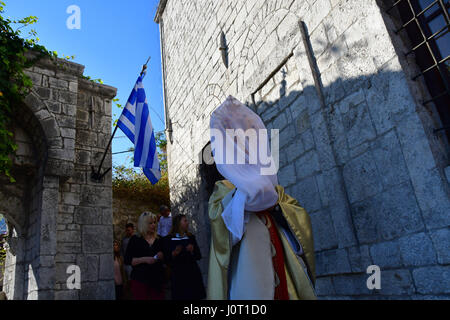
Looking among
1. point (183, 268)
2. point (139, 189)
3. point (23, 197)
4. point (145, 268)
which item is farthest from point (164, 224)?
point (139, 189)

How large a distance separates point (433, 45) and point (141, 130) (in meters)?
3.89

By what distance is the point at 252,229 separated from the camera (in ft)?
6.95

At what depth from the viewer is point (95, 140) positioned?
5.55 meters

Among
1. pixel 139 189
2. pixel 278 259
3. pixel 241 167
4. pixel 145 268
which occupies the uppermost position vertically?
pixel 139 189

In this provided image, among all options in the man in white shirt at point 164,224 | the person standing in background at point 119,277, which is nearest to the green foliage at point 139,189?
the man in white shirt at point 164,224

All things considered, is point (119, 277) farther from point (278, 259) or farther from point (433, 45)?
point (433, 45)

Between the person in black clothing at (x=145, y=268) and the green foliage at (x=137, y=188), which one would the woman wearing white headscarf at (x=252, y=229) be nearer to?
the person in black clothing at (x=145, y=268)

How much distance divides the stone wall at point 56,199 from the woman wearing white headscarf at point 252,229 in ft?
10.5

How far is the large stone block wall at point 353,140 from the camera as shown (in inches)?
94.3

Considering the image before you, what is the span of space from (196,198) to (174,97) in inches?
113

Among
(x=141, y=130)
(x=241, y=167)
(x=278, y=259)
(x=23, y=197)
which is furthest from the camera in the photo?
(x=23, y=197)

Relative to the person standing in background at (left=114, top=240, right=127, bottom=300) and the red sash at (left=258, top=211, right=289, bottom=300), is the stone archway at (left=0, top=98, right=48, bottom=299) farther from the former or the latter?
the red sash at (left=258, top=211, right=289, bottom=300)

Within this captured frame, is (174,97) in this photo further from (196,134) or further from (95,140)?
(95,140)

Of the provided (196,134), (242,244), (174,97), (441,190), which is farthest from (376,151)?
Answer: (174,97)
